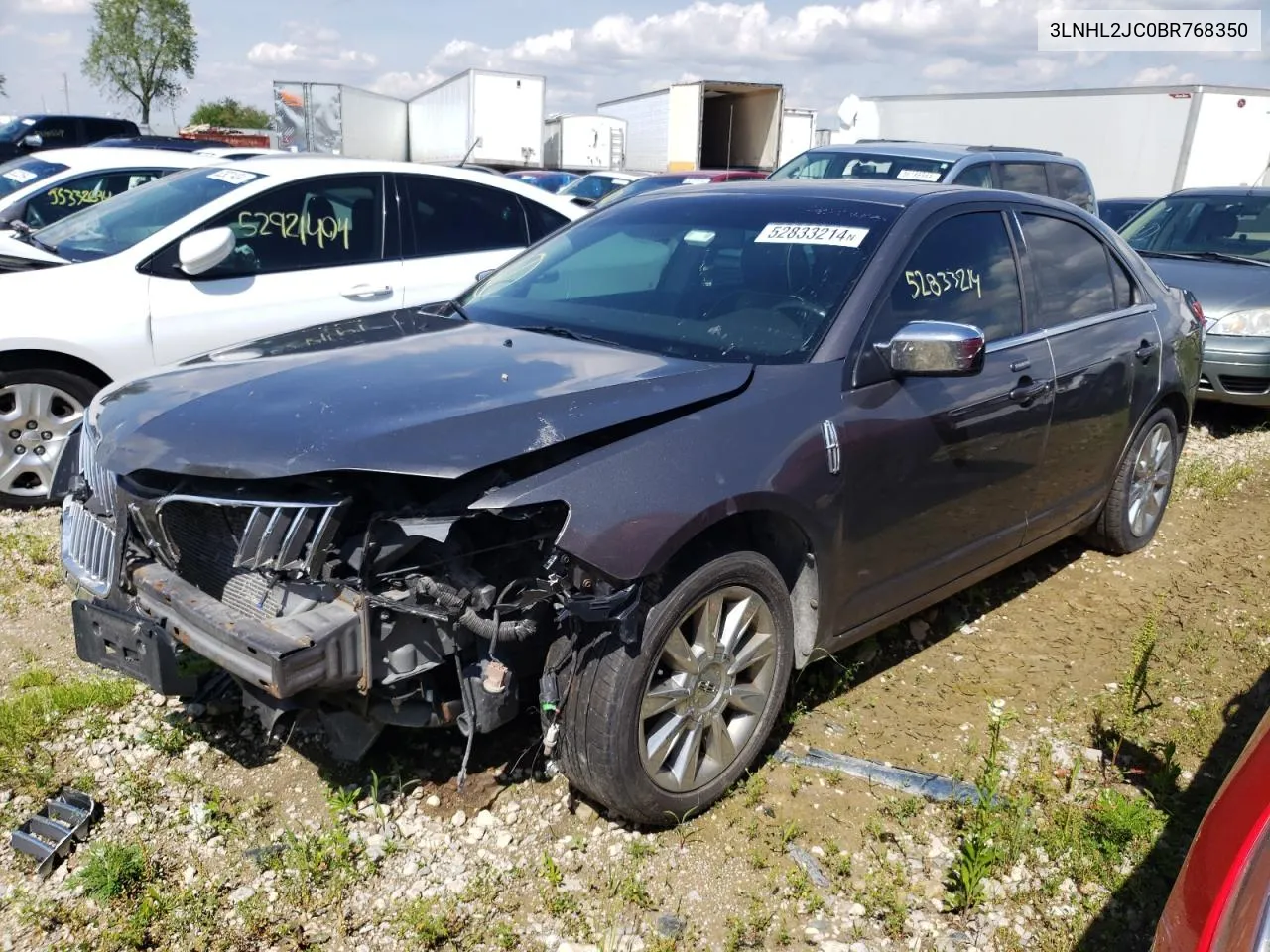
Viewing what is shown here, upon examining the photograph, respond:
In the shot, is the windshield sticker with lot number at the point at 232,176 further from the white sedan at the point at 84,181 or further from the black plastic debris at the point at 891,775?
the black plastic debris at the point at 891,775

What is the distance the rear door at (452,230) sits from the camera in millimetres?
5805

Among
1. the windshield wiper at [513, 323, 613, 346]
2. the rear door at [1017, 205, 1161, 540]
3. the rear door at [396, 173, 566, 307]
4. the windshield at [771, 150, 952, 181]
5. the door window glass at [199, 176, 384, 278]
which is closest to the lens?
the windshield wiper at [513, 323, 613, 346]

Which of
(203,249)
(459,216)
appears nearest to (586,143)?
(459,216)

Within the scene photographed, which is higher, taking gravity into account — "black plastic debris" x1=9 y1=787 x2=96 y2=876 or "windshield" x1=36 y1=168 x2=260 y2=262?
"windshield" x1=36 y1=168 x2=260 y2=262

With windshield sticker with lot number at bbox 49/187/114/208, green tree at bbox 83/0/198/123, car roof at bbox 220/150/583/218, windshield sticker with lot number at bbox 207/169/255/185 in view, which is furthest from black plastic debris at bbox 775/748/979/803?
green tree at bbox 83/0/198/123

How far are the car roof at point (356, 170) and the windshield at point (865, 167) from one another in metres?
2.47

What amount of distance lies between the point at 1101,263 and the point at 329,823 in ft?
12.5

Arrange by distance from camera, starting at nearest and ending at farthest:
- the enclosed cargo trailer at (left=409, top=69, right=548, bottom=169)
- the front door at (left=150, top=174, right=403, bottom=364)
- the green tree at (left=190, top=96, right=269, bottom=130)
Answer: the front door at (left=150, top=174, right=403, bottom=364) < the enclosed cargo trailer at (left=409, top=69, right=548, bottom=169) < the green tree at (left=190, top=96, right=269, bottom=130)

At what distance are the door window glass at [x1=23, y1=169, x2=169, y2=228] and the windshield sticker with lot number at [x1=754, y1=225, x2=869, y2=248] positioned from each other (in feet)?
20.6

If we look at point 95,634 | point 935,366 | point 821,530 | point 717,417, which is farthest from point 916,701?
point 95,634

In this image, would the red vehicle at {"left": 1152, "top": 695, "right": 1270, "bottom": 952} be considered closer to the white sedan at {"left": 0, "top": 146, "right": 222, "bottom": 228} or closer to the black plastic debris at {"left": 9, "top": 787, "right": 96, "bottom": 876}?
the black plastic debris at {"left": 9, "top": 787, "right": 96, "bottom": 876}

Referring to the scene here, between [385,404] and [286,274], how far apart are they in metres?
3.18

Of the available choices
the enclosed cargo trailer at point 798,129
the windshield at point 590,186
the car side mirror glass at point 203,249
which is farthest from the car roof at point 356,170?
the enclosed cargo trailer at point 798,129

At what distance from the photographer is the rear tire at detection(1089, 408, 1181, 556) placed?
477 cm
